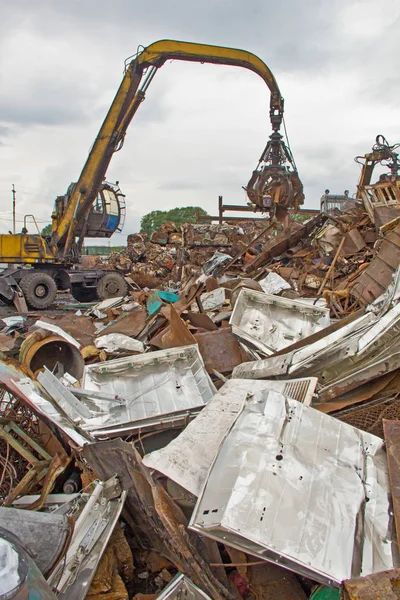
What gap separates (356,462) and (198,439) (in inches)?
33.7

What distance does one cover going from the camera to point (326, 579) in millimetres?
1629

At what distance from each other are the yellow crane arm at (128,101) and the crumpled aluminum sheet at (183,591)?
882 centimetres

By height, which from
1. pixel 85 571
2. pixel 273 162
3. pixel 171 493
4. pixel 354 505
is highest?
pixel 273 162

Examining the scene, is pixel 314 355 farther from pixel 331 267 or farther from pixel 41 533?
pixel 331 267

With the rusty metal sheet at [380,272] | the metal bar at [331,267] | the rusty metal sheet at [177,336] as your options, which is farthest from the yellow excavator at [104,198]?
the rusty metal sheet at [177,336]

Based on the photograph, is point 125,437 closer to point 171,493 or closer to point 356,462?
point 171,493

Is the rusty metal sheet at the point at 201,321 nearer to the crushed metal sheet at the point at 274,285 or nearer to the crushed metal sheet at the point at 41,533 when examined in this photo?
the crushed metal sheet at the point at 274,285

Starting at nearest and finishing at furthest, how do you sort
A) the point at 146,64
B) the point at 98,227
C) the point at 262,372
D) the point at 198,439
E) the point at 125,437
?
the point at 198,439, the point at 125,437, the point at 262,372, the point at 146,64, the point at 98,227

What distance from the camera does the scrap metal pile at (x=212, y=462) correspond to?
5.70 feet

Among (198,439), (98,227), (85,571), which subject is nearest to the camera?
(85,571)

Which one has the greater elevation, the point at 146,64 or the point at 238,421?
the point at 146,64

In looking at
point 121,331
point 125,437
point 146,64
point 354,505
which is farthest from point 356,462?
Answer: point 146,64

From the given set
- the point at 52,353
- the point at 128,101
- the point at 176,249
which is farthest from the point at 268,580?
the point at 176,249

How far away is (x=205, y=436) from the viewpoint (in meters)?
2.54
